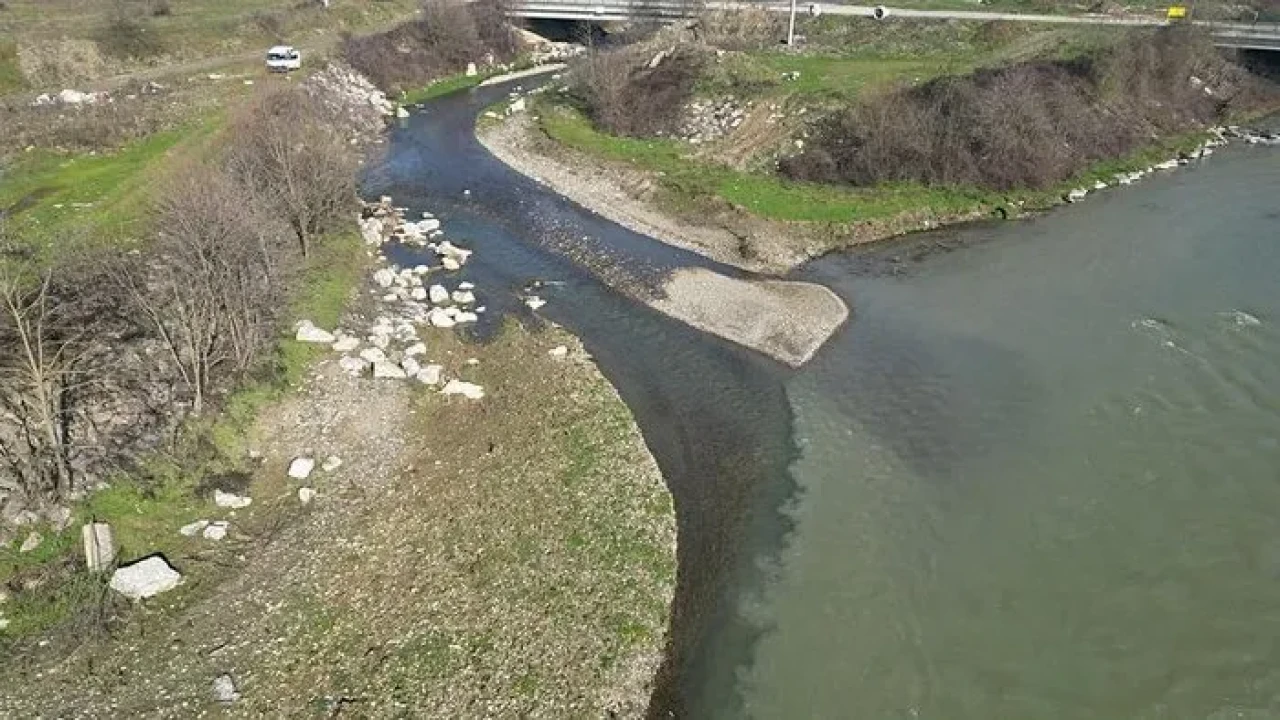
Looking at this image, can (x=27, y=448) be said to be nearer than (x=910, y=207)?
Yes

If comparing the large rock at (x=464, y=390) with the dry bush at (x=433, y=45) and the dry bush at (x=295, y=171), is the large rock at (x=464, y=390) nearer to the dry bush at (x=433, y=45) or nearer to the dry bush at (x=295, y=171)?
the dry bush at (x=295, y=171)

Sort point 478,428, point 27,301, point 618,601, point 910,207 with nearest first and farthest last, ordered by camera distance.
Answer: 1. point 618,601
2. point 27,301
3. point 478,428
4. point 910,207

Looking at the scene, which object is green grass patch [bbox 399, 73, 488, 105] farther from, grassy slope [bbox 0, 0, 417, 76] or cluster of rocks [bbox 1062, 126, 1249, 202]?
cluster of rocks [bbox 1062, 126, 1249, 202]

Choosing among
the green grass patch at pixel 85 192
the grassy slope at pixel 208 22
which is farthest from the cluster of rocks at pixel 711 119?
the grassy slope at pixel 208 22

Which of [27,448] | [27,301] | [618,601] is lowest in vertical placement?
[618,601]

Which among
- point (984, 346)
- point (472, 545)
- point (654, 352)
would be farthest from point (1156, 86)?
point (472, 545)

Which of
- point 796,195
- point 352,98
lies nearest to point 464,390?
point 796,195

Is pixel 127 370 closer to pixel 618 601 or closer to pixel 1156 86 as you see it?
pixel 618 601
